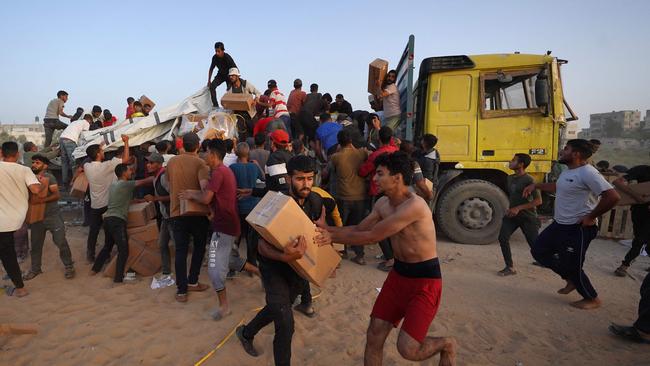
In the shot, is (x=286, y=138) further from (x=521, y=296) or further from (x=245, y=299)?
(x=521, y=296)

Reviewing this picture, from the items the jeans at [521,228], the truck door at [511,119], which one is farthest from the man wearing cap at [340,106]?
the jeans at [521,228]

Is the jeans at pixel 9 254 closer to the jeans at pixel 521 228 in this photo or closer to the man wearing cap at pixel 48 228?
the man wearing cap at pixel 48 228

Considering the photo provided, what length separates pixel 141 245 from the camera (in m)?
5.18

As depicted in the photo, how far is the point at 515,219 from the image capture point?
5105 mm

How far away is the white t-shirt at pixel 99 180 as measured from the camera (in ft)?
17.5

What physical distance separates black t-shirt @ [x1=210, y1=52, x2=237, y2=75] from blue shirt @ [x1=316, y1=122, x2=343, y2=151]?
2766 millimetres

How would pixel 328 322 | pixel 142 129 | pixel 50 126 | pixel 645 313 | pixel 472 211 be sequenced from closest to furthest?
1. pixel 645 313
2. pixel 328 322
3. pixel 472 211
4. pixel 142 129
5. pixel 50 126

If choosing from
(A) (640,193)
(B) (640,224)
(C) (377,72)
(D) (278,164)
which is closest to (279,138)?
(D) (278,164)

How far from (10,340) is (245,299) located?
2.27 m

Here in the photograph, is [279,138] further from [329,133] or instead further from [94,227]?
[94,227]

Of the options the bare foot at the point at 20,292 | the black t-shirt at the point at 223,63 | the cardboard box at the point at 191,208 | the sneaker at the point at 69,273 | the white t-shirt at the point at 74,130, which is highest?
the black t-shirt at the point at 223,63

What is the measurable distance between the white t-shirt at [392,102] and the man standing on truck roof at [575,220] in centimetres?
355

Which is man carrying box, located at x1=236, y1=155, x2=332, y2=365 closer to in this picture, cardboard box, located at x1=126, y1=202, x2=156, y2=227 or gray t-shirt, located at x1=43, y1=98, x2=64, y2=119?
cardboard box, located at x1=126, y1=202, x2=156, y2=227

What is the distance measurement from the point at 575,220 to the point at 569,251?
351 millimetres
